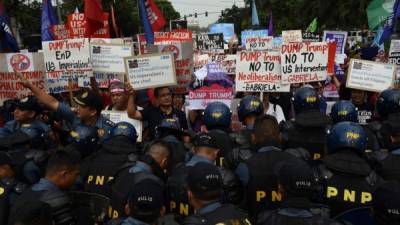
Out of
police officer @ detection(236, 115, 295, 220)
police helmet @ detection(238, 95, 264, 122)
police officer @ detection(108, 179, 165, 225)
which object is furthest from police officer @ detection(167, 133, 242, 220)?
police helmet @ detection(238, 95, 264, 122)

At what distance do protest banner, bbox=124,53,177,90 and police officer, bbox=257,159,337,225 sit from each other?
4.23 meters

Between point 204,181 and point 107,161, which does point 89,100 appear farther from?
point 204,181

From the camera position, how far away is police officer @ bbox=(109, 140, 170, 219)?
14.3ft

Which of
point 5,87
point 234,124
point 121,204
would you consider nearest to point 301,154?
point 121,204

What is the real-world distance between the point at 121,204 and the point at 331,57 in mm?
6376

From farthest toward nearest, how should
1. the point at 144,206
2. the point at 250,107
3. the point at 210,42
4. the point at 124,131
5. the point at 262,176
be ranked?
1. the point at 210,42
2. the point at 250,107
3. the point at 124,131
4. the point at 262,176
5. the point at 144,206

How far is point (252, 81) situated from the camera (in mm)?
8234

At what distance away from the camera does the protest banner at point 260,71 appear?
8195 mm

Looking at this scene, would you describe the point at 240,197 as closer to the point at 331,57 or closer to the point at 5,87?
the point at 5,87

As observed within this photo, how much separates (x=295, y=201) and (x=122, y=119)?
4423mm

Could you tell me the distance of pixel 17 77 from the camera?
7840 millimetres

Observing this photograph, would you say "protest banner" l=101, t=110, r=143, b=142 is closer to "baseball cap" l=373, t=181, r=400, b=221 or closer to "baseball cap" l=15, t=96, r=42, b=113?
"baseball cap" l=15, t=96, r=42, b=113

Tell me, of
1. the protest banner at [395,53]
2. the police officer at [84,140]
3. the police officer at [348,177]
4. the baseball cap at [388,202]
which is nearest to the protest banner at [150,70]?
the police officer at [84,140]

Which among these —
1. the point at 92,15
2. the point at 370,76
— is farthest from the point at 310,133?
the point at 92,15
